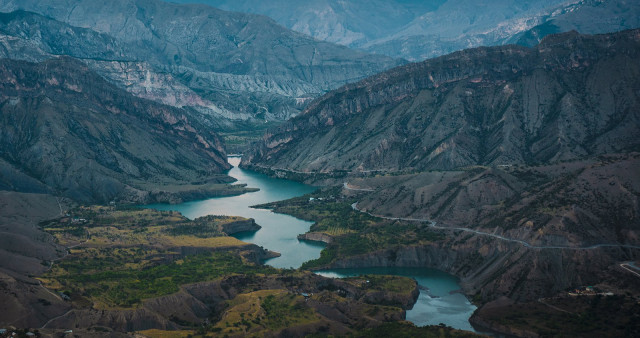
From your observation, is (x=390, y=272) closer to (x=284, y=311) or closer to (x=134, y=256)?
(x=284, y=311)

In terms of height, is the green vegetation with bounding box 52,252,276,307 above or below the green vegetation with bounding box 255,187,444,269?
below

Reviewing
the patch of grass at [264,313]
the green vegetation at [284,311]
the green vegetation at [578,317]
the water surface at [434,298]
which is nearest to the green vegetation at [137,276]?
the patch of grass at [264,313]

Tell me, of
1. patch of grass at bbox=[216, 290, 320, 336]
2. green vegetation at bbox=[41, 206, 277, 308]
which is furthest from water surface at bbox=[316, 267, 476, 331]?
green vegetation at bbox=[41, 206, 277, 308]

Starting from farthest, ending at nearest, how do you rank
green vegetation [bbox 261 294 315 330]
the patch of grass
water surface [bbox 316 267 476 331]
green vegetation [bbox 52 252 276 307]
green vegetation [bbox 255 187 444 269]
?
green vegetation [bbox 255 187 444 269] → water surface [bbox 316 267 476 331] → green vegetation [bbox 52 252 276 307] → green vegetation [bbox 261 294 315 330] → the patch of grass

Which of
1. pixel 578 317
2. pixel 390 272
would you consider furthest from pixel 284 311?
pixel 390 272

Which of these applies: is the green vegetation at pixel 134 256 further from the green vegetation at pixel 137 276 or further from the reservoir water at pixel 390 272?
the reservoir water at pixel 390 272

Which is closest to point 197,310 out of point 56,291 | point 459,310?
point 56,291

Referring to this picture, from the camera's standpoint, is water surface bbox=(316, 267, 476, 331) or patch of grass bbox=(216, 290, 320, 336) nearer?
patch of grass bbox=(216, 290, 320, 336)

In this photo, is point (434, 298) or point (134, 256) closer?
point (434, 298)

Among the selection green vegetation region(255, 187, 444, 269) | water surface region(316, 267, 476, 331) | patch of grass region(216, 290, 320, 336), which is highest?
green vegetation region(255, 187, 444, 269)

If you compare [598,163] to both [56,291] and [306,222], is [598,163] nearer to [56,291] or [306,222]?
[306,222]

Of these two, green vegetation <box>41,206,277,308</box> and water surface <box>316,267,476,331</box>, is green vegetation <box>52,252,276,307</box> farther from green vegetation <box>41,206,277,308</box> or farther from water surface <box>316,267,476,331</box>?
water surface <box>316,267,476,331</box>

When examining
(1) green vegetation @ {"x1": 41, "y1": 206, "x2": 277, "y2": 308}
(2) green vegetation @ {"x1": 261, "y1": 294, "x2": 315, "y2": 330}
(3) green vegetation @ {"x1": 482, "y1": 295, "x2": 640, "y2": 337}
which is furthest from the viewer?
(1) green vegetation @ {"x1": 41, "y1": 206, "x2": 277, "y2": 308}
